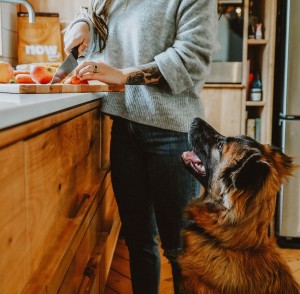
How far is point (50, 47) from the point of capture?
8.80ft

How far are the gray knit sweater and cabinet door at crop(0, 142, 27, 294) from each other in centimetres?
75

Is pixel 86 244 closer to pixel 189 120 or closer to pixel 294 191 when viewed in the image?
pixel 189 120

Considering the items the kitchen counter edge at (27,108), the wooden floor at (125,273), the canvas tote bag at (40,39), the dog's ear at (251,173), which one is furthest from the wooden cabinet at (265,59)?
the kitchen counter edge at (27,108)

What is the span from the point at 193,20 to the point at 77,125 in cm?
54

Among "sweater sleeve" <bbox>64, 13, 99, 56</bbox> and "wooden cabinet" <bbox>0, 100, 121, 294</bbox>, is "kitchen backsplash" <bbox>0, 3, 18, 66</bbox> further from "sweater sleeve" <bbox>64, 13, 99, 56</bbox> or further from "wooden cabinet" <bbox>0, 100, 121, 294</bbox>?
"wooden cabinet" <bbox>0, 100, 121, 294</bbox>

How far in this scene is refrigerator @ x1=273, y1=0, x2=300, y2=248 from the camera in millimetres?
2777

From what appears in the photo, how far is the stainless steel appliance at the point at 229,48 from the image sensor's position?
9.45ft

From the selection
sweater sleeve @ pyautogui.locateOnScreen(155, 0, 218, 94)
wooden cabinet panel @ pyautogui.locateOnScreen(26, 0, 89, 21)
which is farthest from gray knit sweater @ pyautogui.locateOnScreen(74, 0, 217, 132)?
wooden cabinet panel @ pyautogui.locateOnScreen(26, 0, 89, 21)

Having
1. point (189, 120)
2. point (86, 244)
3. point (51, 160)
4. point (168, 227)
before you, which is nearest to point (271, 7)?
point (189, 120)

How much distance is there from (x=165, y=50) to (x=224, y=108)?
5.02 ft

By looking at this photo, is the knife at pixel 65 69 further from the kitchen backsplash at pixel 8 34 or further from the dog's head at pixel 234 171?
the kitchen backsplash at pixel 8 34

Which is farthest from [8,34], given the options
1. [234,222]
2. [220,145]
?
[234,222]

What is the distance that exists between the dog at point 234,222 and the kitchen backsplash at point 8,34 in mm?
1570

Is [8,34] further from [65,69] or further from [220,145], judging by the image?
[220,145]
